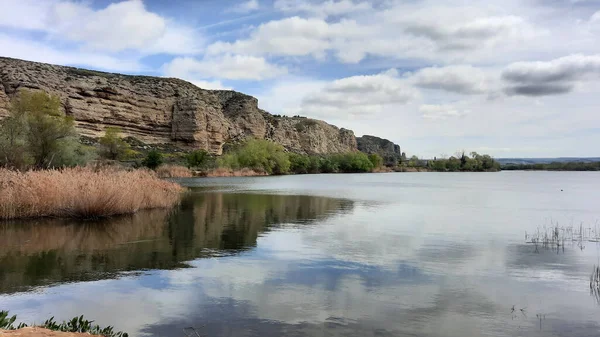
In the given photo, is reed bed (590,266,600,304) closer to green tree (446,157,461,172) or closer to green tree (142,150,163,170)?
green tree (142,150,163,170)

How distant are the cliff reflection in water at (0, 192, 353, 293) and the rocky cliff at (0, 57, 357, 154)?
62297 mm

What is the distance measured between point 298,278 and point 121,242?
605cm

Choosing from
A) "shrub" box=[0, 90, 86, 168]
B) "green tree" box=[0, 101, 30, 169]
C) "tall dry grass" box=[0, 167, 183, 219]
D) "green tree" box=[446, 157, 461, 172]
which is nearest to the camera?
"tall dry grass" box=[0, 167, 183, 219]

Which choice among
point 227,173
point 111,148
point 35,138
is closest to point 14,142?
point 35,138

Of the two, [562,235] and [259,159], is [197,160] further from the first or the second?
[562,235]

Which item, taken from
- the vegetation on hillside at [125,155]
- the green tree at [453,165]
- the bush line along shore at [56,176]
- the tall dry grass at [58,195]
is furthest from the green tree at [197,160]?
the green tree at [453,165]

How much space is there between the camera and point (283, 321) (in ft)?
22.8

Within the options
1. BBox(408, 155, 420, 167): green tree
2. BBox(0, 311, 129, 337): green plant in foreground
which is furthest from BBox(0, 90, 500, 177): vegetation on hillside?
BBox(0, 311, 129, 337): green plant in foreground

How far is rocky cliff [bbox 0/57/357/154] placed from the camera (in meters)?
80.4

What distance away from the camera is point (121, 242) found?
13.1 meters

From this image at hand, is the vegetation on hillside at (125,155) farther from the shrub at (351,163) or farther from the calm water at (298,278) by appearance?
the calm water at (298,278)

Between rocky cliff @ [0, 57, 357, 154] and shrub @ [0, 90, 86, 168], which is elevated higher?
rocky cliff @ [0, 57, 357, 154]

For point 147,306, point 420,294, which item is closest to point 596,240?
point 420,294

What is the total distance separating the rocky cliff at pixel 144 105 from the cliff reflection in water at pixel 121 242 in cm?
6230
